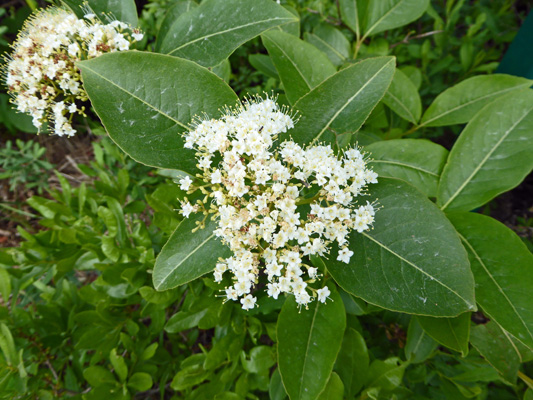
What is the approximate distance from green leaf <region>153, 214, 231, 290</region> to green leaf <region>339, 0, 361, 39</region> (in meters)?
1.43

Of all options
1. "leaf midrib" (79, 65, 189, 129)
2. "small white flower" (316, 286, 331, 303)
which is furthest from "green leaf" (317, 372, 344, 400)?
"leaf midrib" (79, 65, 189, 129)

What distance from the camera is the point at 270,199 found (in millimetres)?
1005

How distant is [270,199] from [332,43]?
1.40 metres

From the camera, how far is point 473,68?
220 centimetres

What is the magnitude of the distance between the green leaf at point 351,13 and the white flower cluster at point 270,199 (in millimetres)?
1116

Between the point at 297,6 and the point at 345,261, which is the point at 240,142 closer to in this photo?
the point at 345,261

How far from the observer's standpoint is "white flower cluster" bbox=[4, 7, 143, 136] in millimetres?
1344

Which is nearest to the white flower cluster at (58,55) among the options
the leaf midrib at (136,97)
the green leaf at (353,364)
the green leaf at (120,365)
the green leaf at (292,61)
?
the leaf midrib at (136,97)

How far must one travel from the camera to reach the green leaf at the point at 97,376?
1393mm

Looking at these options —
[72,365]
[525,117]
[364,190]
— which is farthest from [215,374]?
[525,117]

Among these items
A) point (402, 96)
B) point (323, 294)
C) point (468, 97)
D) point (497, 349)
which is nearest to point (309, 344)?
point (323, 294)

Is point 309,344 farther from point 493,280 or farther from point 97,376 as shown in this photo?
point 97,376

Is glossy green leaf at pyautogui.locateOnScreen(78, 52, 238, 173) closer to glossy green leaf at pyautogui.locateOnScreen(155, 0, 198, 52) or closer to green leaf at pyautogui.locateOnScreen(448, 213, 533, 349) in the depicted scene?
glossy green leaf at pyautogui.locateOnScreen(155, 0, 198, 52)

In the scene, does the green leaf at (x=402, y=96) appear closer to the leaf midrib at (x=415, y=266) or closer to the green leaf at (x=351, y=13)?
the green leaf at (x=351, y=13)
